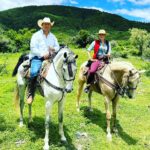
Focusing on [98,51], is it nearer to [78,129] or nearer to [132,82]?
[132,82]

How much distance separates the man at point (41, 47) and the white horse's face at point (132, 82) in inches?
132

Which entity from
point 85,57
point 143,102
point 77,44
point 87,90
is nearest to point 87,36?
point 77,44

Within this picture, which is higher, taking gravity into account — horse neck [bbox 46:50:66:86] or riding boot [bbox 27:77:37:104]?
horse neck [bbox 46:50:66:86]

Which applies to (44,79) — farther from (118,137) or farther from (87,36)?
(87,36)

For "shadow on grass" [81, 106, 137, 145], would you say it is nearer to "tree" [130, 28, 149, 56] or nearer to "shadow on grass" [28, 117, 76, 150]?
"shadow on grass" [28, 117, 76, 150]

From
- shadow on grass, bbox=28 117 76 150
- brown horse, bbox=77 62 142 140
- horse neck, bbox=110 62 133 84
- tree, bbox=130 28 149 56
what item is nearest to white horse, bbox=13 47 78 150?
shadow on grass, bbox=28 117 76 150

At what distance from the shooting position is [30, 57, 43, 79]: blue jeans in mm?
14133

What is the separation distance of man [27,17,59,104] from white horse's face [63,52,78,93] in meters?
1.73

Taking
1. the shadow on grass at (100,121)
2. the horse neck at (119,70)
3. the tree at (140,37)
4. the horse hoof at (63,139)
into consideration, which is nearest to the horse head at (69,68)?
the horse hoof at (63,139)

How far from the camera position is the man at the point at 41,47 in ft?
46.0

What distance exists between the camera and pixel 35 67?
14.2 m

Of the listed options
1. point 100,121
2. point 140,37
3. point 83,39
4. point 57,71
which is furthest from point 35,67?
point 83,39

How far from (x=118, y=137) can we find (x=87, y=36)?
306 ft

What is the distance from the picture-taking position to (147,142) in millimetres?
16516
